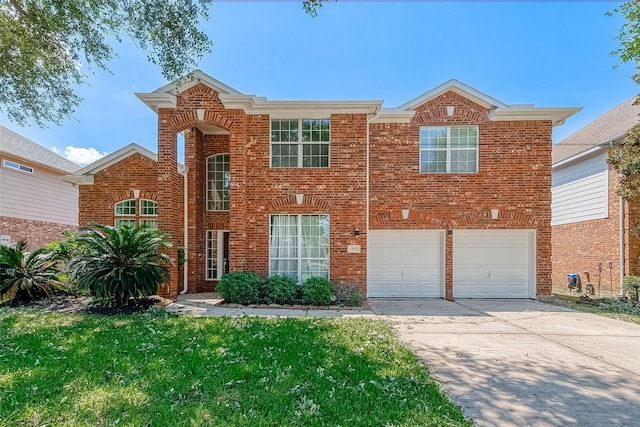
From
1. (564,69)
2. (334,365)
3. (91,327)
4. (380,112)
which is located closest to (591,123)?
(564,69)

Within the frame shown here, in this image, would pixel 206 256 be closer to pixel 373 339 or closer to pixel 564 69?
pixel 373 339

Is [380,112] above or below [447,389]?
above

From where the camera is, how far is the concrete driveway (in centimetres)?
322

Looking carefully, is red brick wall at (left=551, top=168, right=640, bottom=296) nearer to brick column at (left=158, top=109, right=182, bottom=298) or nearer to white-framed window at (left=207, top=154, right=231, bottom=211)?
white-framed window at (left=207, top=154, right=231, bottom=211)

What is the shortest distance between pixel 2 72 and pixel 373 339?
10617 millimetres

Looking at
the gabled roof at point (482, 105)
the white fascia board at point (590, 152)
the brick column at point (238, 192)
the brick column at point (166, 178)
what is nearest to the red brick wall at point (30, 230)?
the brick column at point (166, 178)

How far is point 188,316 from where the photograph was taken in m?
6.75

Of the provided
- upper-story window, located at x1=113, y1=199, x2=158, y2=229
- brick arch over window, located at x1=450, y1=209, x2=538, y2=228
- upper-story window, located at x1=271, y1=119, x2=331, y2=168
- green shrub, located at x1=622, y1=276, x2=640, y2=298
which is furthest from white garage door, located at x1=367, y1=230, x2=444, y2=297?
upper-story window, located at x1=113, y1=199, x2=158, y2=229

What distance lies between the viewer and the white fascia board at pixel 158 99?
29.1ft

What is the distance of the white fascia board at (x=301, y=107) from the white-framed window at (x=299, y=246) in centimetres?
314

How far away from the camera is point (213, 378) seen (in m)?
3.62

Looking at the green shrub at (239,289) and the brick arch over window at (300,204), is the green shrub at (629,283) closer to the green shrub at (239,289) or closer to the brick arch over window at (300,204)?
the brick arch over window at (300,204)

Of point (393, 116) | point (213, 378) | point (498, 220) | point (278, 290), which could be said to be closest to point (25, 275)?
point (278, 290)

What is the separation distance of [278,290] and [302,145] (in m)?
4.42
